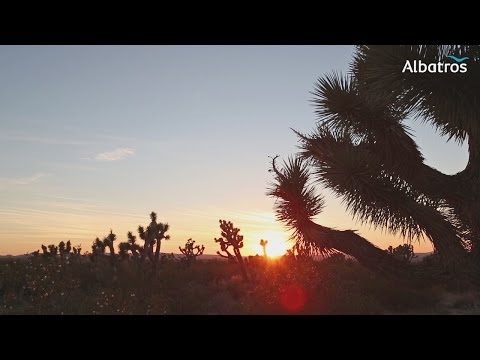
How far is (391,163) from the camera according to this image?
1130 centimetres

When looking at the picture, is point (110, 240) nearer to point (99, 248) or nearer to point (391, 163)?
point (99, 248)

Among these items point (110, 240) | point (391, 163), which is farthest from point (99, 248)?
point (391, 163)

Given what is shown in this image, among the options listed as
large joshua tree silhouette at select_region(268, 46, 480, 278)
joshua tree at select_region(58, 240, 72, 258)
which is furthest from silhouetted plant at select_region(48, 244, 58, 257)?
large joshua tree silhouette at select_region(268, 46, 480, 278)

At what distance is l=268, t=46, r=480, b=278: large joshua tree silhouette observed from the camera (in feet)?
31.0

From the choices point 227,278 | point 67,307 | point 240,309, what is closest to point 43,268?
point 67,307

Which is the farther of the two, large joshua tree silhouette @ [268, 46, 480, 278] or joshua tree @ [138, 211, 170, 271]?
joshua tree @ [138, 211, 170, 271]

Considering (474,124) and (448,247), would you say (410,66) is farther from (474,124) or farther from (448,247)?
(448,247)

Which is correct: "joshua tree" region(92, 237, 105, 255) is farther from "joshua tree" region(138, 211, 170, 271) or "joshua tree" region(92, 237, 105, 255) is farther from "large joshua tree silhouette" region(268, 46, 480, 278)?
"large joshua tree silhouette" region(268, 46, 480, 278)

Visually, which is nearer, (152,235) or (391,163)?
(391,163)

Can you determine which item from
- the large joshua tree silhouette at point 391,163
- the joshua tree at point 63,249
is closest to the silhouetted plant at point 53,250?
the joshua tree at point 63,249

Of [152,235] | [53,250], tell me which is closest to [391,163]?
[152,235]

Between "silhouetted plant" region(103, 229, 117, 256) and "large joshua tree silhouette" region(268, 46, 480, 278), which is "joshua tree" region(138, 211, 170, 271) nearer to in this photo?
"silhouetted plant" region(103, 229, 117, 256)
